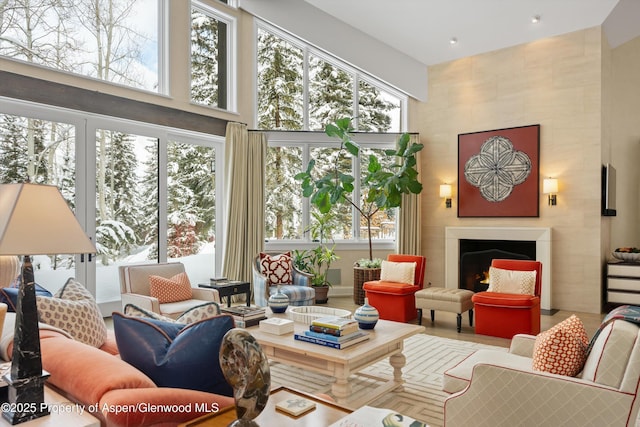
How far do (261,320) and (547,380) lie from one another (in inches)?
86.0

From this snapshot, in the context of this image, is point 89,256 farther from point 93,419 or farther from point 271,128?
point 93,419

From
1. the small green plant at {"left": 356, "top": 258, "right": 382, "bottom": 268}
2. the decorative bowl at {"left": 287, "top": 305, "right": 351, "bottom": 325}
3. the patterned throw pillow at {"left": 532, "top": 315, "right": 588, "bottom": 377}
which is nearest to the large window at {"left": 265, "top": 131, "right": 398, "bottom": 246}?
the small green plant at {"left": 356, "top": 258, "right": 382, "bottom": 268}

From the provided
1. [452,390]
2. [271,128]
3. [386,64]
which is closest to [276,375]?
[452,390]

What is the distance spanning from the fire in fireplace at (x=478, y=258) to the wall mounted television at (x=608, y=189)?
4.45ft

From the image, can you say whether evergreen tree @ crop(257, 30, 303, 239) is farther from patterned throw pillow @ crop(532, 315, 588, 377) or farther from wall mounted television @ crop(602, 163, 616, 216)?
patterned throw pillow @ crop(532, 315, 588, 377)

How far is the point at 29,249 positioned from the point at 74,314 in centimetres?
121

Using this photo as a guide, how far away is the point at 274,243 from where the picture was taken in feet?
23.7

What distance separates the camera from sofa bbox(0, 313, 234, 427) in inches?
54.0

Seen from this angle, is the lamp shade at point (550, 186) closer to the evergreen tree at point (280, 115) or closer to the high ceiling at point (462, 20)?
the high ceiling at point (462, 20)

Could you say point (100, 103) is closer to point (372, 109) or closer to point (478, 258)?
point (372, 109)

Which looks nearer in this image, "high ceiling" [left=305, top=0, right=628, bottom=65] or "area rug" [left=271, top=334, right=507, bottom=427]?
"area rug" [left=271, top=334, right=507, bottom=427]

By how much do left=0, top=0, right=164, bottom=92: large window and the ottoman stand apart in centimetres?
424

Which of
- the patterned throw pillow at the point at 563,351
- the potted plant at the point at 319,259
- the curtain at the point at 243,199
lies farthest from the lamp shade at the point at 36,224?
the potted plant at the point at 319,259

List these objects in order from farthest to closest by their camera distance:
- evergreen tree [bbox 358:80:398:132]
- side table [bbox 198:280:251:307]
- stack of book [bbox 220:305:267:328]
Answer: evergreen tree [bbox 358:80:398:132], side table [bbox 198:280:251:307], stack of book [bbox 220:305:267:328]
